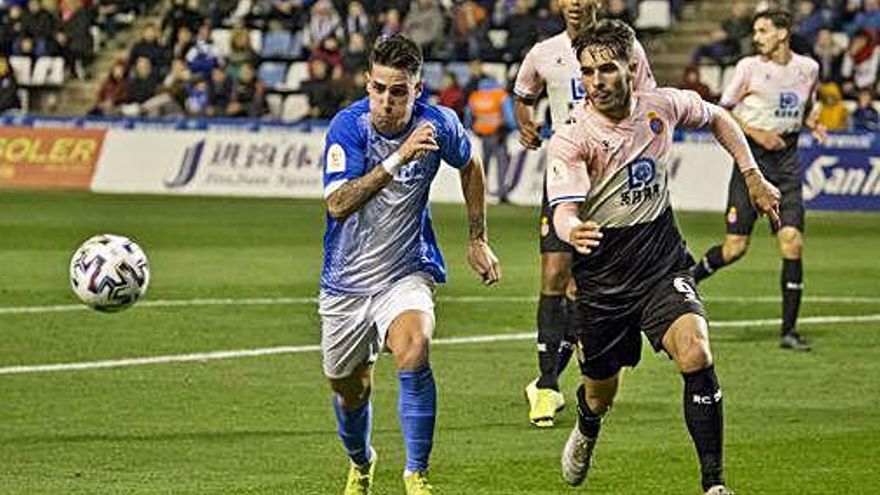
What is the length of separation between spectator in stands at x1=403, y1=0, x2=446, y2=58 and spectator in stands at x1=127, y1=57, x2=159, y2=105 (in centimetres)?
474

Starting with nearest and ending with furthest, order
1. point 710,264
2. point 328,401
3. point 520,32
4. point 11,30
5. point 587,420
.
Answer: point 587,420
point 328,401
point 710,264
point 520,32
point 11,30

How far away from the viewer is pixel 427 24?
121ft

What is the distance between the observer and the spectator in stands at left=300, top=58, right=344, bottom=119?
3581 cm

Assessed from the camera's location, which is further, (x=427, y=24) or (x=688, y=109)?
(x=427, y=24)

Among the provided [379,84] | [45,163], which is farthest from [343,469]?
[45,163]

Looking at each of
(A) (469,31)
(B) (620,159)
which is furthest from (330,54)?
(B) (620,159)

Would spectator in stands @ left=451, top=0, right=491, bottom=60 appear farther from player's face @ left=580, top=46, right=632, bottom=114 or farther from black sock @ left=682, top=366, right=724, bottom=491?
black sock @ left=682, top=366, right=724, bottom=491

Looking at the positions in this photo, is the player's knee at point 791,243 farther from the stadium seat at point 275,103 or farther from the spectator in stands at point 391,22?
the stadium seat at point 275,103

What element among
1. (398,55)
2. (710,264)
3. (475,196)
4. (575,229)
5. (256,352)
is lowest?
(710,264)

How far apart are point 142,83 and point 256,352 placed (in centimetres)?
2357

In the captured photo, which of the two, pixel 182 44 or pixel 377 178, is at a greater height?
pixel 377 178

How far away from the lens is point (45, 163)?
35.9 meters

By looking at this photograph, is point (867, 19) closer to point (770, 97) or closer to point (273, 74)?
point (273, 74)

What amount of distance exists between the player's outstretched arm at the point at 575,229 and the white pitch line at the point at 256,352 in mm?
5925
